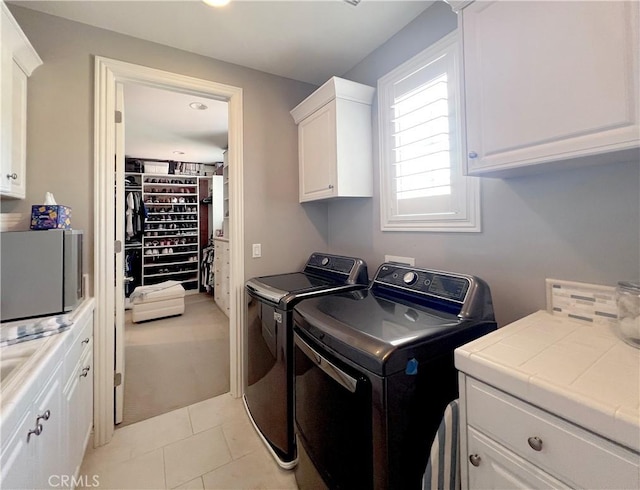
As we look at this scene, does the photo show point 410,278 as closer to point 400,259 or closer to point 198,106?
point 400,259

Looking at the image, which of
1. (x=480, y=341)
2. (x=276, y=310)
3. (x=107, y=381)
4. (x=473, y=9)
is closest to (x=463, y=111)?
(x=473, y=9)

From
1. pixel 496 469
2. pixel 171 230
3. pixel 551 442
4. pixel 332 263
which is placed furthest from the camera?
pixel 171 230

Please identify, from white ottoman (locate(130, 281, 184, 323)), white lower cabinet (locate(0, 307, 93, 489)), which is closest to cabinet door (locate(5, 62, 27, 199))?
white lower cabinet (locate(0, 307, 93, 489))

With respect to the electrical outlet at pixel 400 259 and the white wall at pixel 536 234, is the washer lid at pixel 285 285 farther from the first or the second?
the white wall at pixel 536 234

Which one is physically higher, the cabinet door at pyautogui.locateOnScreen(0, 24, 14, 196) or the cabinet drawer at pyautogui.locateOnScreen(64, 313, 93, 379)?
the cabinet door at pyautogui.locateOnScreen(0, 24, 14, 196)

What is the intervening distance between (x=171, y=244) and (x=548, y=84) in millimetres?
5864

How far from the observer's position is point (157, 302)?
3.98 meters

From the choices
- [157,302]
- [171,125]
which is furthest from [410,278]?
[157,302]

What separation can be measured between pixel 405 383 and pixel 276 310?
856 millimetres

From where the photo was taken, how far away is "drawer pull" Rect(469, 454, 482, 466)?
32.9 inches

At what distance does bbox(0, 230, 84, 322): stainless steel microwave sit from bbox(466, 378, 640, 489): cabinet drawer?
5.85ft

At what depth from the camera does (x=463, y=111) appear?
3.89 feet

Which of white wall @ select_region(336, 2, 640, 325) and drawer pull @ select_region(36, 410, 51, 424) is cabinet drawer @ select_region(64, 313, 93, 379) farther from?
white wall @ select_region(336, 2, 640, 325)

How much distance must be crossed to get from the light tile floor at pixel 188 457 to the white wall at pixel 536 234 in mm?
1480
